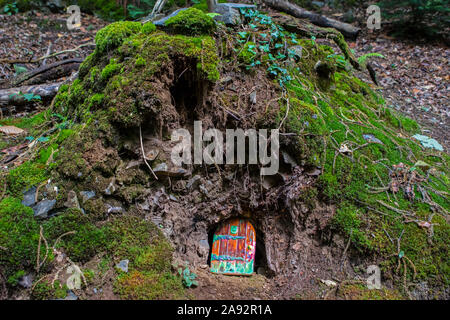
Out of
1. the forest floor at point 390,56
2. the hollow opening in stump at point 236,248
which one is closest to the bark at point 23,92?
the forest floor at point 390,56

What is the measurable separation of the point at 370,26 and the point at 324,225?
29.5 feet

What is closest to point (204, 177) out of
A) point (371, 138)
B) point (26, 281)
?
point (26, 281)

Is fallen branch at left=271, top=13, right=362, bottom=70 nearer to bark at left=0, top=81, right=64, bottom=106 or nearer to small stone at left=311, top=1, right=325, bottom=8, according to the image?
bark at left=0, top=81, right=64, bottom=106

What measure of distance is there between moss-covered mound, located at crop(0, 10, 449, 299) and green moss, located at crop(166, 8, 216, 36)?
0.05ft

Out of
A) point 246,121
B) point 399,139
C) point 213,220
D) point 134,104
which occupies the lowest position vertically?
point 213,220

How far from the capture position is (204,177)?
3641 millimetres

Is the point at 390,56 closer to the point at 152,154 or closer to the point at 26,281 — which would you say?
the point at 152,154

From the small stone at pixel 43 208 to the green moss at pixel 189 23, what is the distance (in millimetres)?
2370

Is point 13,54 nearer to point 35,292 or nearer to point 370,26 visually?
point 35,292

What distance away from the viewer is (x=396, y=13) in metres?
9.08

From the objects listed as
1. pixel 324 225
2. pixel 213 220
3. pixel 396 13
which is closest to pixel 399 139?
pixel 324 225

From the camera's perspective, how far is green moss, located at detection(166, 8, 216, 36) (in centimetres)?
364

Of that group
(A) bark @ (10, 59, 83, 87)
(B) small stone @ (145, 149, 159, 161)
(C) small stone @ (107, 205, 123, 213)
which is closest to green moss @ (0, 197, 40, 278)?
(C) small stone @ (107, 205, 123, 213)

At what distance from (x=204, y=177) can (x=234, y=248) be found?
92 centimetres
